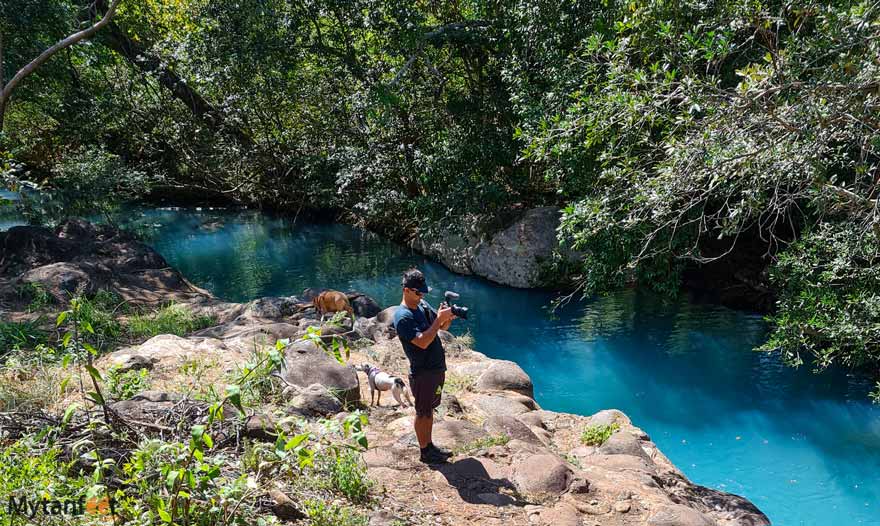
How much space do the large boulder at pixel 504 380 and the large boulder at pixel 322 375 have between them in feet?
6.24

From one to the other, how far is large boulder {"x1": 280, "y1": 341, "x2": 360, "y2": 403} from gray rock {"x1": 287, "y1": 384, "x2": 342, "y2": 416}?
11 cm

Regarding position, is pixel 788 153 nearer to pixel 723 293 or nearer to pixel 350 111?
pixel 723 293

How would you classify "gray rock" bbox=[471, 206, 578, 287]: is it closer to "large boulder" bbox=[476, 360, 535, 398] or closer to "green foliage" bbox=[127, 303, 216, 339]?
"large boulder" bbox=[476, 360, 535, 398]

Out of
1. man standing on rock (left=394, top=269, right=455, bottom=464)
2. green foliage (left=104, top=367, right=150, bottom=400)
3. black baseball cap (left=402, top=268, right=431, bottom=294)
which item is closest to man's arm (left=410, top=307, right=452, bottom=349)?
man standing on rock (left=394, top=269, right=455, bottom=464)

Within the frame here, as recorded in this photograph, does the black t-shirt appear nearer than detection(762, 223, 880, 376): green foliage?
Yes

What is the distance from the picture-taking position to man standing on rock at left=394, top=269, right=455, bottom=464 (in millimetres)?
4355

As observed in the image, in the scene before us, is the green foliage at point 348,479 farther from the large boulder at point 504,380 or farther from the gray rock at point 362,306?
the gray rock at point 362,306

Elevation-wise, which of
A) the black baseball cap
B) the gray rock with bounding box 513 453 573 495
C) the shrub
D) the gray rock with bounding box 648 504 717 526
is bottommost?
the gray rock with bounding box 648 504 717 526

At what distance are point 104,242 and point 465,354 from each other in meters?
8.62

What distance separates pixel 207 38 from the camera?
1466 cm

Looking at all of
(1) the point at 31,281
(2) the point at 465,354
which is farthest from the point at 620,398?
(1) the point at 31,281

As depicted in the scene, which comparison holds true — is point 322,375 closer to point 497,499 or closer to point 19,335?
point 497,499

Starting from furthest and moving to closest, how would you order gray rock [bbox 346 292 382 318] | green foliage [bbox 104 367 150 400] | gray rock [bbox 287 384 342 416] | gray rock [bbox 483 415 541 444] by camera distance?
gray rock [bbox 346 292 382 318] < gray rock [bbox 483 415 541 444] < gray rock [bbox 287 384 342 416] < green foliage [bbox 104 367 150 400]

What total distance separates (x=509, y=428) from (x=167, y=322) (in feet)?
17.7
